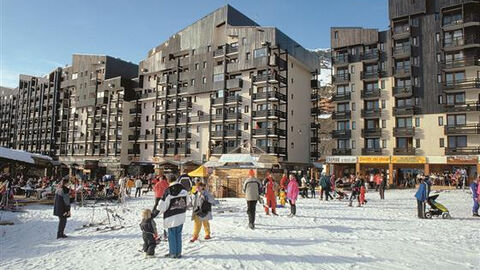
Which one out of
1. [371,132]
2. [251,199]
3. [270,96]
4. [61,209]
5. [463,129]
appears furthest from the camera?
[270,96]

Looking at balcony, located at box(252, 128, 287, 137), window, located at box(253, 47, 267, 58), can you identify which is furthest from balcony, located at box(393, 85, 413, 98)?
window, located at box(253, 47, 267, 58)

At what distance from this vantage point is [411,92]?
44.7m

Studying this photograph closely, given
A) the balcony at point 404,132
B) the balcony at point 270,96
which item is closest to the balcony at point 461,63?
the balcony at point 404,132

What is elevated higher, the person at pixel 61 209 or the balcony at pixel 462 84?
the balcony at pixel 462 84

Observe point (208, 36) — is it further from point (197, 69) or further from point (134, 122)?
point (134, 122)

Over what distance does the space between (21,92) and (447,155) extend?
94.9 meters

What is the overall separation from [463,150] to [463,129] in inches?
94.2

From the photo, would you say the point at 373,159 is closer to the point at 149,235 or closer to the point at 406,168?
the point at 406,168

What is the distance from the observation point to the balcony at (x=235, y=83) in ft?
169

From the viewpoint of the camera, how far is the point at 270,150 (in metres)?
47.0

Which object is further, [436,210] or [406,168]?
[406,168]

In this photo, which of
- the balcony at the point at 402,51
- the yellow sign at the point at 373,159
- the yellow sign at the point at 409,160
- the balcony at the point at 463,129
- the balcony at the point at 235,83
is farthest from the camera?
the balcony at the point at 235,83

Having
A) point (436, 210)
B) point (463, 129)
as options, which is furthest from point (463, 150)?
point (436, 210)

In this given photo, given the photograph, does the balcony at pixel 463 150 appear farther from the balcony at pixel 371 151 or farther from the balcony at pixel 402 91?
the balcony at pixel 402 91
